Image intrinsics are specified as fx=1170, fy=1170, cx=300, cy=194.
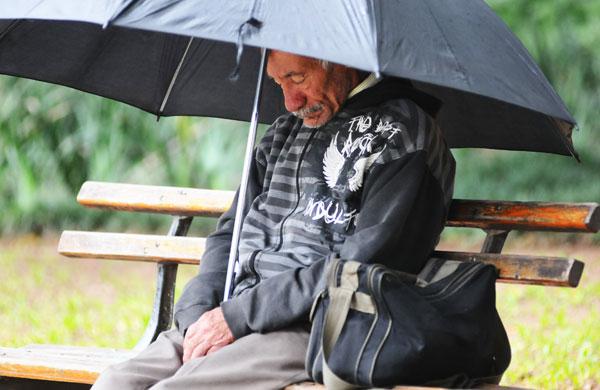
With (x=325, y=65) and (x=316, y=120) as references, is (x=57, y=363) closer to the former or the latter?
(x=316, y=120)

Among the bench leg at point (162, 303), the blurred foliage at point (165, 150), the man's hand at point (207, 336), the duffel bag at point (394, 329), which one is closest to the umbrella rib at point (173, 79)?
the bench leg at point (162, 303)

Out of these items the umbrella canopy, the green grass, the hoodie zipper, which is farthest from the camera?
the green grass

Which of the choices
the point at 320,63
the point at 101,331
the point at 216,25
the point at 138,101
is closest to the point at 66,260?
the point at 101,331

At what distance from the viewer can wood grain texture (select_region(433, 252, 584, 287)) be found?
147 inches

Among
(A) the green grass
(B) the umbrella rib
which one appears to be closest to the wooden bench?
(B) the umbrella rib

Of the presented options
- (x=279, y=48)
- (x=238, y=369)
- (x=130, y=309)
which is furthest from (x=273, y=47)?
(x=130, y=309)

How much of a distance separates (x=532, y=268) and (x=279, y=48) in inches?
51.8

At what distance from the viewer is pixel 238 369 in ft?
11.5

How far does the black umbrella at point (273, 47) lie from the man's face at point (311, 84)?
4.3 inches

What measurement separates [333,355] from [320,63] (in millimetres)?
1027

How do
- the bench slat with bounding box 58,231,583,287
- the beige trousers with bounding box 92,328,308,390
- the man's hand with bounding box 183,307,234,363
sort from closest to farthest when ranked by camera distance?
the beige trousers with bounding box 92,328,308,390 < the man's hand with bounding box 183,307,234,363 < the bench slat with bounding box 58,231,583,287

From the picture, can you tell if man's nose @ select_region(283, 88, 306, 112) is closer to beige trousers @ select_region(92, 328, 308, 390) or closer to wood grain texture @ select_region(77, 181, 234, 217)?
beige trousers @ select_region(92, 328, 308, 390)

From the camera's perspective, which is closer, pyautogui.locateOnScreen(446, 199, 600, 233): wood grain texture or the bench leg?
pyautogui.locateOnScreen(446, 199, 600, 233): wood grain texture

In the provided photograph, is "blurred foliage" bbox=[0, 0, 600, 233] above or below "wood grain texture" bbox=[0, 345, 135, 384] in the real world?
below
